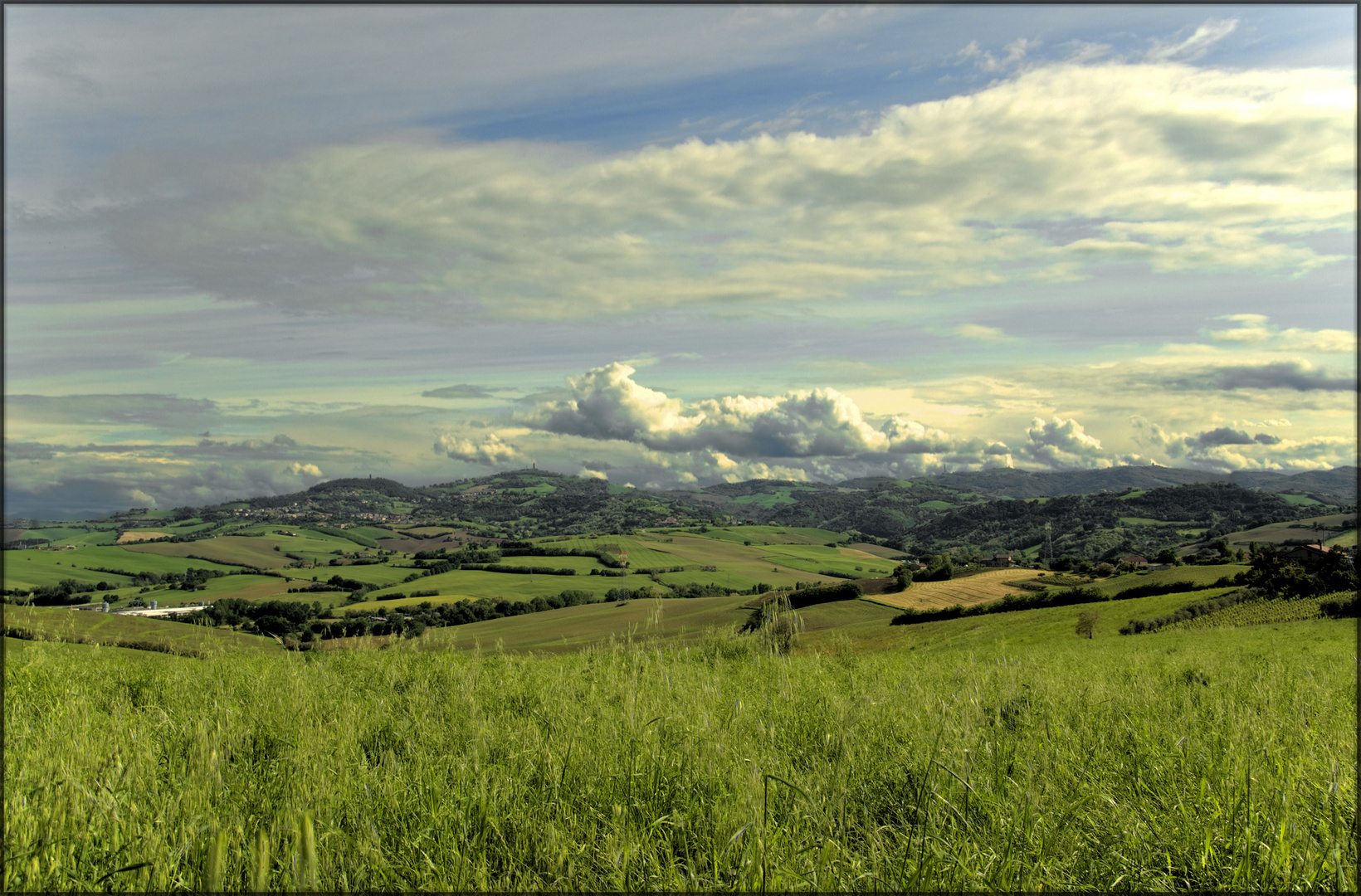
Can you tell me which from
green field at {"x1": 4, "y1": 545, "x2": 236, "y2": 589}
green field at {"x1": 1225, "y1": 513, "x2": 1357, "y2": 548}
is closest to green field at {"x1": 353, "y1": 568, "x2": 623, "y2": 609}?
green field at {"x1": 4, "y1": 545, "x2": 236, "y2": 589}

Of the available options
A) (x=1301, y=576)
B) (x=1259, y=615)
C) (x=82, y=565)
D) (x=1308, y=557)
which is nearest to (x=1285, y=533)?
(x=1308, y=557)

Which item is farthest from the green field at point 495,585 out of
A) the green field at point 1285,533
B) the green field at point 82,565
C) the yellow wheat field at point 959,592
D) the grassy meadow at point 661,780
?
the green field at point 1285,533

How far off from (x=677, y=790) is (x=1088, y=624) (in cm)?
5381

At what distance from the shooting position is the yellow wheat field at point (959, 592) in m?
76.1

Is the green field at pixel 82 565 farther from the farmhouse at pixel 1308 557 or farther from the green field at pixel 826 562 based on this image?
the farmhouse at pixel 1308 557

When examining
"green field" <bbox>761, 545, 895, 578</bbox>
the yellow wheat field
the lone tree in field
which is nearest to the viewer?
the lone tree in field

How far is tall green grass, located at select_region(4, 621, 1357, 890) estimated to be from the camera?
3.65m

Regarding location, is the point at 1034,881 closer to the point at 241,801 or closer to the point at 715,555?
the point at 241,801

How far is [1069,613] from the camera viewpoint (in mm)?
57812

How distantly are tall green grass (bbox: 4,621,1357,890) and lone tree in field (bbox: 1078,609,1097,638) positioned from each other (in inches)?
1791

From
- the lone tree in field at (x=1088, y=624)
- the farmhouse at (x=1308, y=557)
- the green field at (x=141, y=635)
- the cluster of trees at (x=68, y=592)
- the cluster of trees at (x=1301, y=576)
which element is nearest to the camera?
the green field at (x=141, y=635)

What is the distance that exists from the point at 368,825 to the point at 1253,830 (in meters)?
5.44

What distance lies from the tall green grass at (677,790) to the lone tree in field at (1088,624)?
4548cm

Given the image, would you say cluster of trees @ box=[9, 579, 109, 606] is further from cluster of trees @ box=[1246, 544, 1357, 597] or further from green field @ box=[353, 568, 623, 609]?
cluster of trees @ box=[1246, 544, 1357, 597]
